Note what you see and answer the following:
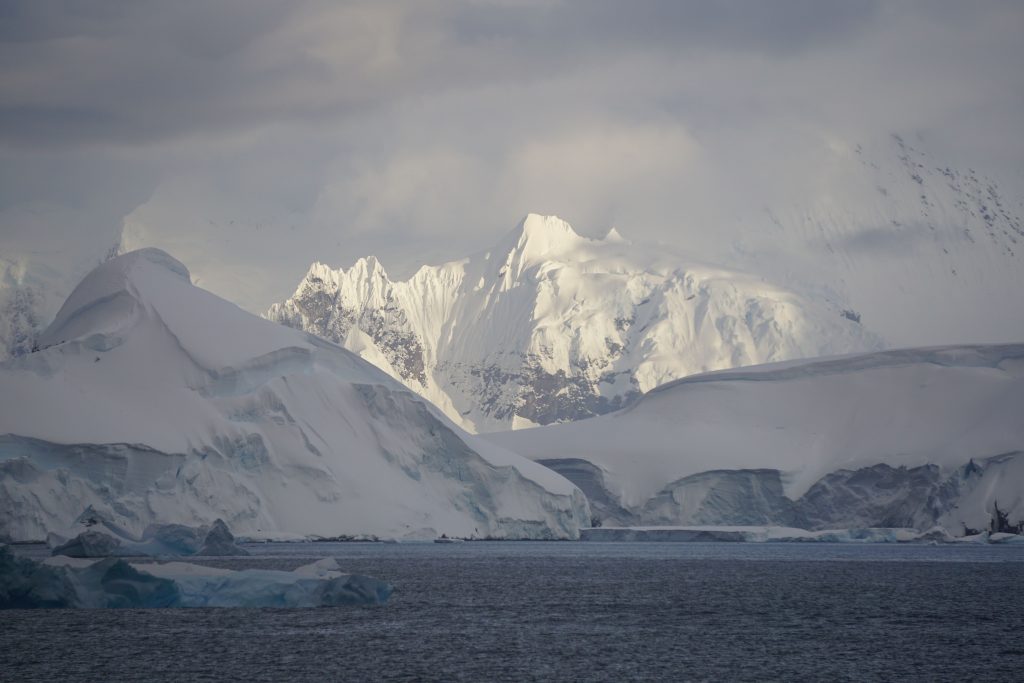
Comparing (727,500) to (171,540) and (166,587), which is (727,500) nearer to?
(171,540)

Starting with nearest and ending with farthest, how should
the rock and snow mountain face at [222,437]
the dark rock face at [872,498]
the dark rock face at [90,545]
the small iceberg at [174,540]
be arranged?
the dark rock face at [90,545] < the small iceberg at [174,540] < the rock and snow mountain face at [222,437] < the dark rock face at [872,498]

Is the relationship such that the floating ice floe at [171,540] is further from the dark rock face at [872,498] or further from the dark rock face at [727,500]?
the dark rock face at [872,498]

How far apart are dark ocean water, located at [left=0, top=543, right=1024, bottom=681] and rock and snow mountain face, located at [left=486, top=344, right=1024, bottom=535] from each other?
4403 centimetres

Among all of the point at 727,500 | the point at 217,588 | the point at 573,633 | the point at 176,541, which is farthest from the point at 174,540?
the point at 727,500

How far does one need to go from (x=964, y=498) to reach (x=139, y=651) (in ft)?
278

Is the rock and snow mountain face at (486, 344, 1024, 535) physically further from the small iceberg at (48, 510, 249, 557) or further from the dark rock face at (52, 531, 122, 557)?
the dark rock face at (52, 531, 122, 557)

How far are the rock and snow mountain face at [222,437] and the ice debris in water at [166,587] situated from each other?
29.8 metres

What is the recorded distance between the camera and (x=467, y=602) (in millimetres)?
53312

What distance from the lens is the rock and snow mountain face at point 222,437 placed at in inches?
3201

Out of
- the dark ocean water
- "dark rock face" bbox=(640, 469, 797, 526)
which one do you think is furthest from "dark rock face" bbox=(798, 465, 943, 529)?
the dark ocean water

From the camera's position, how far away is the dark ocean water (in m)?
35.6

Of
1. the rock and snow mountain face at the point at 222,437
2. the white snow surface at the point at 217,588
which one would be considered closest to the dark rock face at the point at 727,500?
the rock and snow mountain face at the point at 222,437

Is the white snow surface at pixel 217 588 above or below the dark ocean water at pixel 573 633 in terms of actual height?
above

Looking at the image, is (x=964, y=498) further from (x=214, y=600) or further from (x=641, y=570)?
(x=214, y=600)
